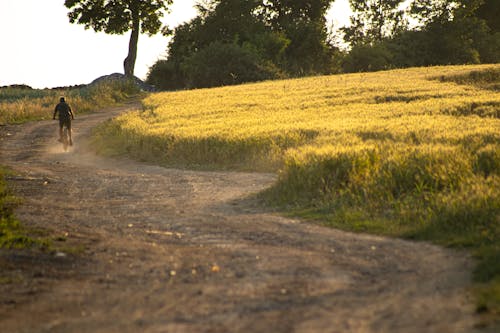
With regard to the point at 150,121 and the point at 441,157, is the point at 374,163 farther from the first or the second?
the point at 150,121

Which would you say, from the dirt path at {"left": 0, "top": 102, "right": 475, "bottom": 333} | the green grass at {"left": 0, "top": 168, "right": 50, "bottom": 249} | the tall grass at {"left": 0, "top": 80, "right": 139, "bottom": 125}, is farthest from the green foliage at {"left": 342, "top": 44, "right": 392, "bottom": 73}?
the dirt path at {"left": 0, "top": 102, "right": 475, "bottom": 333}

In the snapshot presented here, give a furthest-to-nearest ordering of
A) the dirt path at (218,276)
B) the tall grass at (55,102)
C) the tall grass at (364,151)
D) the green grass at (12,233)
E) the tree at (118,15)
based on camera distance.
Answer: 1. the tree at (118,15)
2. the tall grass at (55,102)
3. the tall grass at (364,151)
4. the green grass at (12,233)
5. the dirt path at (218,276)

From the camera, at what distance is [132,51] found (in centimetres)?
5984

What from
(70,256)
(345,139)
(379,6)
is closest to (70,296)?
(70,256)

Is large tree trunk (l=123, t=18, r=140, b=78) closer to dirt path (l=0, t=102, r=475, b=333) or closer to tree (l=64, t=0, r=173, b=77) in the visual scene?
tree (l=64, t=0, r=173, b=77)

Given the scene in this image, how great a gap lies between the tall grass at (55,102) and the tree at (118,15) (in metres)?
5.49

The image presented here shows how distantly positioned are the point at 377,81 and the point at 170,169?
25323 millimetres

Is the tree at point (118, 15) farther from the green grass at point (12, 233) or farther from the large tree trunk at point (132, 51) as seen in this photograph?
the green grass at point (12, 233)

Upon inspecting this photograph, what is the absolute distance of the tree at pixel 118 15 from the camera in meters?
57.8

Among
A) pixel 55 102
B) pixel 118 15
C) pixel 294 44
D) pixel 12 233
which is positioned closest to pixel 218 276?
pixel 12 233

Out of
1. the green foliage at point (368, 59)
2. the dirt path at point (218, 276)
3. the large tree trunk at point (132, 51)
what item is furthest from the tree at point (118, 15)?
the dirt path at point (218, 276)

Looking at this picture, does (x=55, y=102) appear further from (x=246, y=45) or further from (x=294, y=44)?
(x=294, y=44)

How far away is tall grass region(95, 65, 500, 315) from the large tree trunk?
74.0 feet

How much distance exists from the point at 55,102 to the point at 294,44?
117 feet
